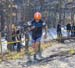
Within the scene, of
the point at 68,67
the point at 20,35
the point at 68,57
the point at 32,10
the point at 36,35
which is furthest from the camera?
the point at 32,10

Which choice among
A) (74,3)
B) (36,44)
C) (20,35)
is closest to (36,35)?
(36,44)

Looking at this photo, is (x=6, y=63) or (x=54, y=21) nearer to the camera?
(x=6, y=63)

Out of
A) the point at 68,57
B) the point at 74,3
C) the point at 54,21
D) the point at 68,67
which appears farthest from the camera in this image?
the point at 54,21

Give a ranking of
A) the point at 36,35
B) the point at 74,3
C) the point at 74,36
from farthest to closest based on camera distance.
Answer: the point at 74,3
the point at 74,36
the point at 36,35

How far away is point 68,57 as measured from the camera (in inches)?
389

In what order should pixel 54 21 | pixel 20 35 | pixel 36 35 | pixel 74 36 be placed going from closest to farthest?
pixel 36 35, pixel 20 35, pixel 74 36, pixel 54 21

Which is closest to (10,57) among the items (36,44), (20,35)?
(36,44)

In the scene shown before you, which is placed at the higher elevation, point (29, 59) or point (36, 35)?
point (36, 35)

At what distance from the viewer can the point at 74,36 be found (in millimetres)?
17891

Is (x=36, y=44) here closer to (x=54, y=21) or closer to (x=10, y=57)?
(x=10, y=57)

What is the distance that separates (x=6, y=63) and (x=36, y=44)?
1.13 m

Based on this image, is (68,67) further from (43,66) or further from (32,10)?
(32,10)

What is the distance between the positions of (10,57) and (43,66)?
2119 mm

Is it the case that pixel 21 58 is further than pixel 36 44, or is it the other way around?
pixel 21 58
